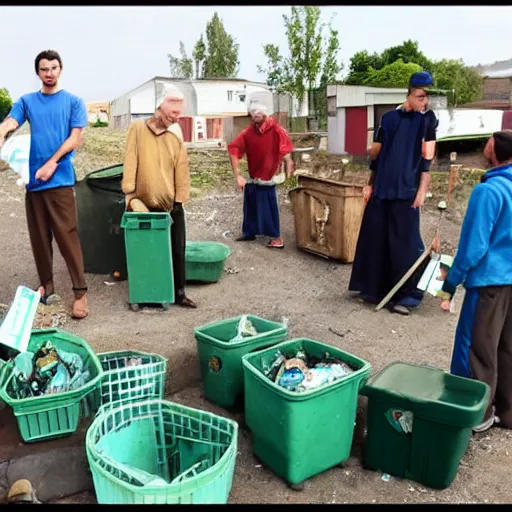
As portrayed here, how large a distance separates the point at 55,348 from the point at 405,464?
2.25 meters

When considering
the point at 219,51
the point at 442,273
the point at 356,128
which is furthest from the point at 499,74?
the point at 442,273

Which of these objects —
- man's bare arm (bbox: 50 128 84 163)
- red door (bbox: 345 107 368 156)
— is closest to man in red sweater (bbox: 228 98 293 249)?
man's bare arm (bbox: 50 128 84 163)

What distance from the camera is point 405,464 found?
124 inches

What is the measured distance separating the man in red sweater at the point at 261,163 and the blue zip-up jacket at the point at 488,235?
400 centimetres

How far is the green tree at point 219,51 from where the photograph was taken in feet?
167

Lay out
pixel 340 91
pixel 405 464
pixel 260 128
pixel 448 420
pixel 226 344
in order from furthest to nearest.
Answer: pixel 340 91
pixel 260 128
pixel 226 344
pixel 405 464
pixel 448 420

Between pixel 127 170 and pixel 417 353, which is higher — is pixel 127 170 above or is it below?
above

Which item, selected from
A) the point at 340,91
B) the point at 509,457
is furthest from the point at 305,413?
the point at 340,91

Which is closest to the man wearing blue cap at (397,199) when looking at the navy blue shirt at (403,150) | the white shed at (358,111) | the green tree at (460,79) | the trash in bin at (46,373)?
the navy blue shirt at (403,150)

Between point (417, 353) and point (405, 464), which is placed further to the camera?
point (417, 353)

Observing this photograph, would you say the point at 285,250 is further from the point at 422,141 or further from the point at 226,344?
the point at 226,344

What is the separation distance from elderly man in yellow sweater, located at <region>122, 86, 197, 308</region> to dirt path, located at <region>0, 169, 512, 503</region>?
1.04 m

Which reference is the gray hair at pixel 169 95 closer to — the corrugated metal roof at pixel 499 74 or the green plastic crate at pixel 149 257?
the green plastic crate at pixel 149 257

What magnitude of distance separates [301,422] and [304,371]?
1.29 ft
